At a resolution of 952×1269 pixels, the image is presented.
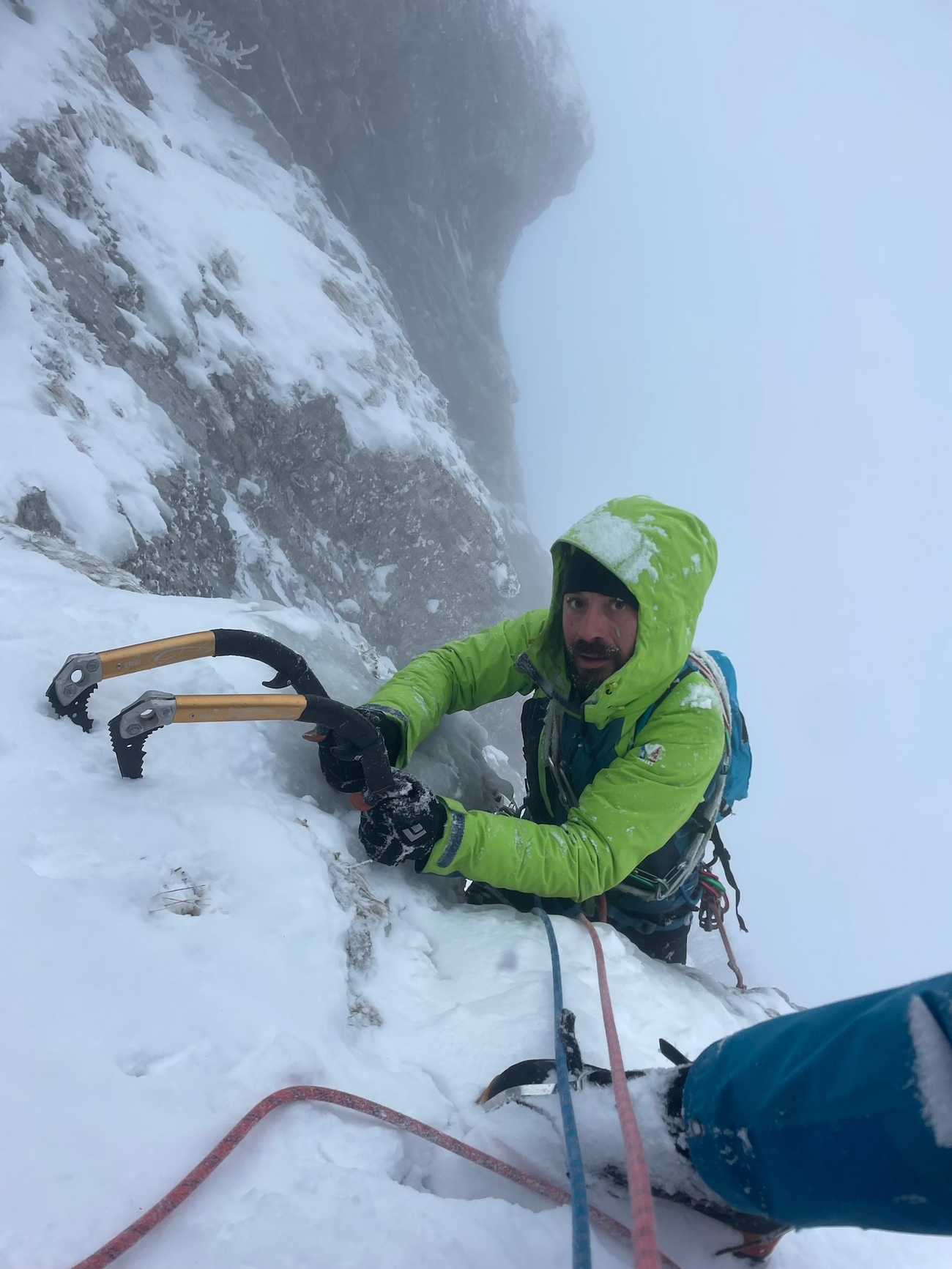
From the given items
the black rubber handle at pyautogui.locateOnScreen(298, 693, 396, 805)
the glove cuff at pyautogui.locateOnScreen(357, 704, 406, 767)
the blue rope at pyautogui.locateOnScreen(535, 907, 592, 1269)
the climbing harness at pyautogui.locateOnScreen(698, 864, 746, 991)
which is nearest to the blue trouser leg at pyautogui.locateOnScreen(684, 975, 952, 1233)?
the blue rope at pyautogui.locateOnScreen(535, 907, 592, 1269)

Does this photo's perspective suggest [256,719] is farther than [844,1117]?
Yes

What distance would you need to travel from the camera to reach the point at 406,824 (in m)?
2.43

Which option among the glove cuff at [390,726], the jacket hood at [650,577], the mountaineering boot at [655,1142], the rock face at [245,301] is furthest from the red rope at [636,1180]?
the rock face at [245,301]

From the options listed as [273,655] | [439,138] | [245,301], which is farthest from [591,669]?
[439,138]

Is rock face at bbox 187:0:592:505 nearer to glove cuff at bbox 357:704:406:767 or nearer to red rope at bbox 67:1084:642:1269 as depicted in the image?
glove cuff at bbox 357:704:406:767

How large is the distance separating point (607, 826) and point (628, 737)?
0.46 meters

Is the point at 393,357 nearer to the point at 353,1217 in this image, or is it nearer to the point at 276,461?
the point at 276,461

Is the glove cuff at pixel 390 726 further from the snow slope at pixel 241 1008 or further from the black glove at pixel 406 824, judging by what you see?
the black glove at pixel 406 824

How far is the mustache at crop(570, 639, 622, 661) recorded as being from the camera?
2875mm

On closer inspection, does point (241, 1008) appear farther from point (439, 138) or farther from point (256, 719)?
point (439, 138)

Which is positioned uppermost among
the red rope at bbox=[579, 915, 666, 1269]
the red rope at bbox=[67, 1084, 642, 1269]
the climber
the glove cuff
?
the climber

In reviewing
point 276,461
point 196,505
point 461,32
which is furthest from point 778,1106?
point 461,32

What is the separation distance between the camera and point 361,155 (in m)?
22.0

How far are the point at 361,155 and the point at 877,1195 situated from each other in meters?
27.6
